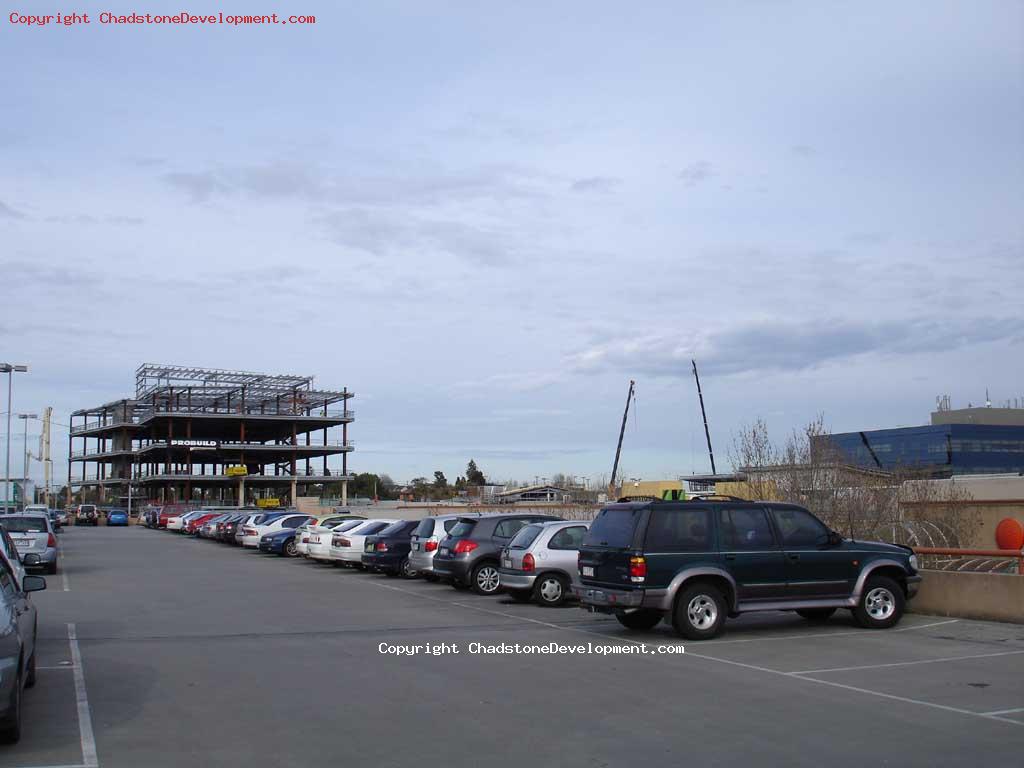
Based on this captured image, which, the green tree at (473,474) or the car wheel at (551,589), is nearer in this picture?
the car wheel at (551,589)

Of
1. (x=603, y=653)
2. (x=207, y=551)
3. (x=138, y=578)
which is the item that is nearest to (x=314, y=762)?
(x=603, y=653)

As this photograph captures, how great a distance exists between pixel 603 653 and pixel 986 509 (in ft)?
61.7

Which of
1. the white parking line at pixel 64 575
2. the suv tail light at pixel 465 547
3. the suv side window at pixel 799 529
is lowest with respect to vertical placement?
the white parking line at pixel 64 575

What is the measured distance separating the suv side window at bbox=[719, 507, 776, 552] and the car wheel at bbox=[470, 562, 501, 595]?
7040 mm

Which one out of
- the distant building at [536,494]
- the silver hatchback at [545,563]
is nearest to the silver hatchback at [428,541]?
the silver hatchback at [545,563]

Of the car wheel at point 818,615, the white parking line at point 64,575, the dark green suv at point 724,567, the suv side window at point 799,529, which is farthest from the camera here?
the white parking line at point 64,575

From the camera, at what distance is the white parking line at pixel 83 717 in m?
7.44

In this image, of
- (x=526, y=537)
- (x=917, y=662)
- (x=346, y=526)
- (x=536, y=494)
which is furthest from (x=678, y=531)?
(x=536, y=494)

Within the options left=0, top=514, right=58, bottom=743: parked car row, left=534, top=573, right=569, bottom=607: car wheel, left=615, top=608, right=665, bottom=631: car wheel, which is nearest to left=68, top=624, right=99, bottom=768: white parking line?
left=0, top=514, right=58, bottom=743: parked car row

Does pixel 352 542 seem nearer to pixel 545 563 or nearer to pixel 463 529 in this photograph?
pixel 463 529

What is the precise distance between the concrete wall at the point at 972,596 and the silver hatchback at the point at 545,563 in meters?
5.55

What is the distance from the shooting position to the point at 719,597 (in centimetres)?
1334

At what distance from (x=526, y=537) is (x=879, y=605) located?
244 inches

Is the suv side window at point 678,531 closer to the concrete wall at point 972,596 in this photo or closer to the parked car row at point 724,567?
the parked car row at point 724,567
